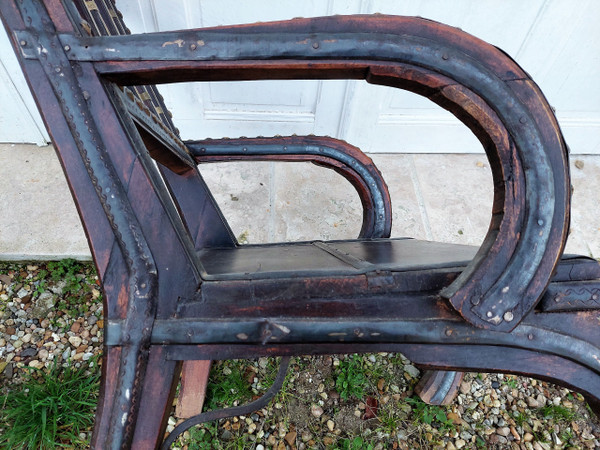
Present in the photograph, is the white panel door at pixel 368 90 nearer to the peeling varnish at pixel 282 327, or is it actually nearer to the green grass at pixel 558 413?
the green grass at pixel 558 413

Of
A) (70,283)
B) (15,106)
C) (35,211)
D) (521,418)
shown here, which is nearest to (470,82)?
(521,418)

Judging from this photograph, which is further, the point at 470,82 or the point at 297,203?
the point at 297,203

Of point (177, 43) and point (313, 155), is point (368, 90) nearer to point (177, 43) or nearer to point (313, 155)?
point (313, 155)

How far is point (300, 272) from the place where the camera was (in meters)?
0.72

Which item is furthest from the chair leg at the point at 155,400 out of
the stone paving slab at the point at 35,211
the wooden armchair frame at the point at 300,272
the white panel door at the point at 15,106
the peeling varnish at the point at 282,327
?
the white panel door at the point at 15,106

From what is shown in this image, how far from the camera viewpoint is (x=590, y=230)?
7.68ft

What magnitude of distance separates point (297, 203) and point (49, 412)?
1512mm

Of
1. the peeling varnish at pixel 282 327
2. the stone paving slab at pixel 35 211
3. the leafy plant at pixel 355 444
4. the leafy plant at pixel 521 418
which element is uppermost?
the peeling varnish at pixel 282 327

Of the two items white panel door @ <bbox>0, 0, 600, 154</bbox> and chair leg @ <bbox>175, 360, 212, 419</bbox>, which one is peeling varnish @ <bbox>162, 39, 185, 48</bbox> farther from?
white panel door @ <bbox>0, 0, 600, 154</bbox>

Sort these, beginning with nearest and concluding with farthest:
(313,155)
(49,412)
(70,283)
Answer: (313,155) < (49,412) < (70,283)

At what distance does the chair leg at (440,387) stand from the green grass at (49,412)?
1.33m

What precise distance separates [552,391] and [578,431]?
173 mm

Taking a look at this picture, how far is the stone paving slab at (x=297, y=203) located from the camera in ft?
6.66

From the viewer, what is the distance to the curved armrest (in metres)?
1.31
